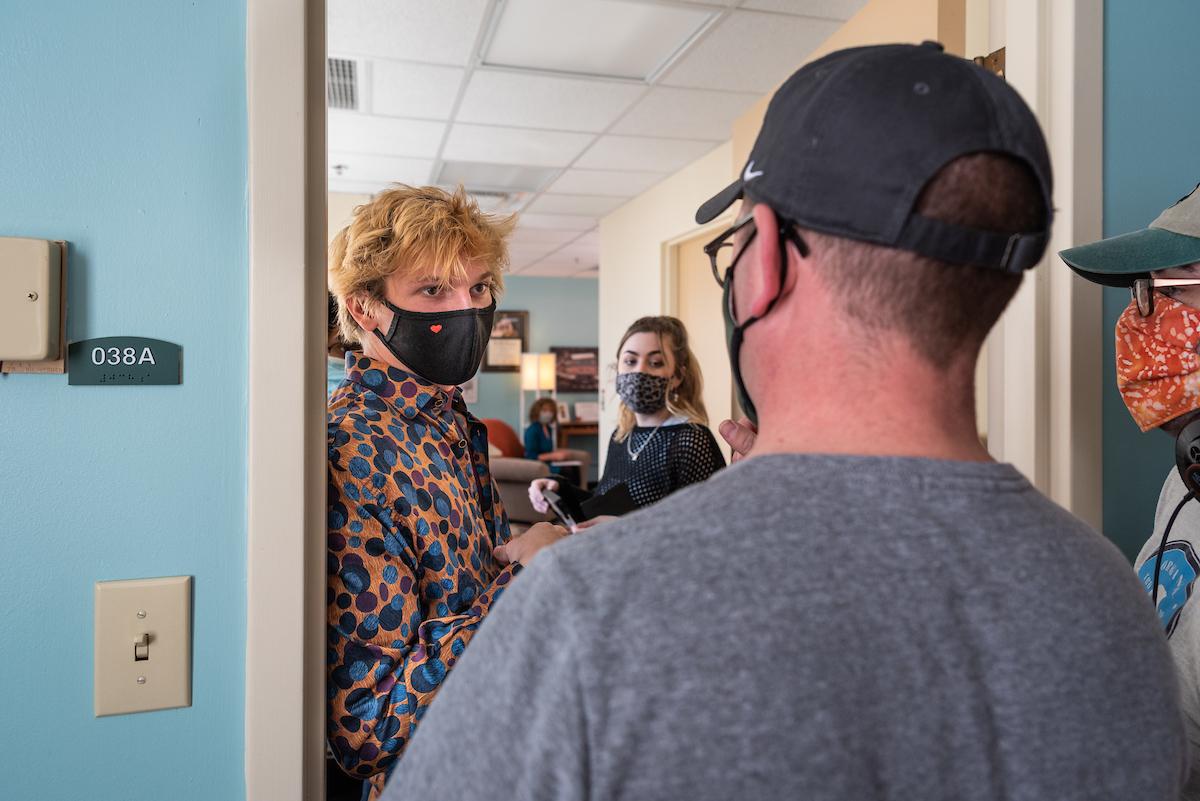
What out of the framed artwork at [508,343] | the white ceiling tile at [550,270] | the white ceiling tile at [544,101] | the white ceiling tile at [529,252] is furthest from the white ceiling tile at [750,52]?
the framed artwork at [508,343]

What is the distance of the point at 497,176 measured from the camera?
5316 mm

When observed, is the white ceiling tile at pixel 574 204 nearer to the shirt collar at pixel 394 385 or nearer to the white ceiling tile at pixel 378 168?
the white ceiling tile at pixel 378 168

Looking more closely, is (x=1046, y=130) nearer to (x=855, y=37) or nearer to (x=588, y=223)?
(x=855, y=37)

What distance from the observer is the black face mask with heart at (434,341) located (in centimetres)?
120

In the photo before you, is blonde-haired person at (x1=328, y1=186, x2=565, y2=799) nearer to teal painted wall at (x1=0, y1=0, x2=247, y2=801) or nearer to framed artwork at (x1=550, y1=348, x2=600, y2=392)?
teal painted wall at (x1=0, y1=0, x2=247, y2=801)

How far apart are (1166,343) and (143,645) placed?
1269mm

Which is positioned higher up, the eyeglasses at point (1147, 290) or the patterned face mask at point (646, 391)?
the eyeglasses at point (1147, 290)

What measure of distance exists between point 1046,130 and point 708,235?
3.67 metres

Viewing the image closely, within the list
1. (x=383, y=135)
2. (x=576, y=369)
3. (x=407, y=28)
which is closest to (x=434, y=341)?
(x=407, y=28)

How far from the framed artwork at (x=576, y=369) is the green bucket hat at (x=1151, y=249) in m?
8.72

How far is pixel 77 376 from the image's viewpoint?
80 cm

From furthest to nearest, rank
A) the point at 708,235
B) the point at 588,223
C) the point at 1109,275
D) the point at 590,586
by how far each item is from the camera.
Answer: the point at 588,223 → the point at 708,235 → the point at 1109,275 → the point at 590,586

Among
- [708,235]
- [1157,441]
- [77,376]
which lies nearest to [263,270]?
[77,376]

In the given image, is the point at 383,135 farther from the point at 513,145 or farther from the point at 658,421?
A: the point at 658,421
